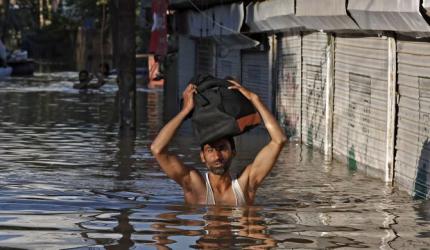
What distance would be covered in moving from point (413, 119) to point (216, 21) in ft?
47.4

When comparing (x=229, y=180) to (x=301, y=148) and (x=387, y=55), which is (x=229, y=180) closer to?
(x=387, y=55)

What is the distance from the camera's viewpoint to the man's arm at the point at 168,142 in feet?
28.1

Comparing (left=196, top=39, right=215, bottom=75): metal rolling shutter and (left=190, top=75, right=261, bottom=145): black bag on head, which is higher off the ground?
(left=190, top=75, right=261, bottom=145): black bag on head

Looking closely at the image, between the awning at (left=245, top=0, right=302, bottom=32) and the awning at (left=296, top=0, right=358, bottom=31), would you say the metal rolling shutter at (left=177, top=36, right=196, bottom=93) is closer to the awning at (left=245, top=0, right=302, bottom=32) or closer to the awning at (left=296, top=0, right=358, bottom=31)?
the awning at (left=245, top=0, right=302, bottom=32)

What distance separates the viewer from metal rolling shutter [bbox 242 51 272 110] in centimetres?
2394

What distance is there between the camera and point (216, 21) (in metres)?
27.4

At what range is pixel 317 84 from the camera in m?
19.7

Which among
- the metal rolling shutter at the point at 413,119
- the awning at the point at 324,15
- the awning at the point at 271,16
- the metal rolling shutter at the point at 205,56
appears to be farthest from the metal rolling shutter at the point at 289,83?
the metal rolling shutter at the point at 205,56

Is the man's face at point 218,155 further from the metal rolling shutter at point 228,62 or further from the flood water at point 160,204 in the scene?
the metal rolling shutter at point 228,62

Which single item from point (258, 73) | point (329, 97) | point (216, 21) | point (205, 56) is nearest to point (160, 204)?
point (329, 97)

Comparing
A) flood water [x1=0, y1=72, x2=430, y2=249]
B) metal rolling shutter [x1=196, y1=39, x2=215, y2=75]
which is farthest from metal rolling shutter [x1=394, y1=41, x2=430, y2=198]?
metal rolling shutter [x1=196, y1=39, x2=215, y2=75]

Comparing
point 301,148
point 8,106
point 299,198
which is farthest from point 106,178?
point 8,106

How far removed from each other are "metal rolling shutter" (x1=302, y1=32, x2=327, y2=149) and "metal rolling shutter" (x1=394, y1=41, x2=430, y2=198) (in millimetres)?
4954

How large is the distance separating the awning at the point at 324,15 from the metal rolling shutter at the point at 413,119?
1.41 metres
